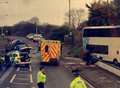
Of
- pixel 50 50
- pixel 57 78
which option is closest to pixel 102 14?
pixel 50 50

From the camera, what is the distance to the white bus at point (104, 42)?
1885 inches

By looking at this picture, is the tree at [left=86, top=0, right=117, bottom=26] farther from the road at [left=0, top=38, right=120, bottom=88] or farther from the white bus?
the road at [left=0, top=38, right=120, bottom=88]

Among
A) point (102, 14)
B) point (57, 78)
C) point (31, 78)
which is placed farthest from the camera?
point (102, 14)

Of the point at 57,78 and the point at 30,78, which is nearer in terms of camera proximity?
the point at 30,78

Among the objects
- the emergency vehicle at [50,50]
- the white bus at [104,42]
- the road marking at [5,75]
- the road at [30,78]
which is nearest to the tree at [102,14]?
the white bus at [104,42]

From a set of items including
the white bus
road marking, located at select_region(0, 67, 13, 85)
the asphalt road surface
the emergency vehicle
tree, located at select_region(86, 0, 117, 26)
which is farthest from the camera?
tree, located at select_region(86, 0, 117, 26)

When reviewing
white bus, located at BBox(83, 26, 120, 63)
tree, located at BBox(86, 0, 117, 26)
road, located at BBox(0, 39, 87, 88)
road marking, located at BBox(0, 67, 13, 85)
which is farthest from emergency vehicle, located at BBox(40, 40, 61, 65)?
tree, located at BBox(86, 0, 117, 26)

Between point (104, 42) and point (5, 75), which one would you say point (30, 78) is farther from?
point (104, 42)

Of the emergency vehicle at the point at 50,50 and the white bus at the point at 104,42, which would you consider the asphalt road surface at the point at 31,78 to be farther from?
the white bus at the point at 104,42

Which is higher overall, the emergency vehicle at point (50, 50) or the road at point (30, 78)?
the emergency vehicle at point (50, 50)

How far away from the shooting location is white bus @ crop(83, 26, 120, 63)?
47875mm

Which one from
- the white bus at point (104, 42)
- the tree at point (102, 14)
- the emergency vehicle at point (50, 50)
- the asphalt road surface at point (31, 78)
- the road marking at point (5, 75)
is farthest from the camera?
the tree at point (102, 14)

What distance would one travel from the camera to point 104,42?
51281mm

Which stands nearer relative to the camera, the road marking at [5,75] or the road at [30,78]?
the road at [30,78]
